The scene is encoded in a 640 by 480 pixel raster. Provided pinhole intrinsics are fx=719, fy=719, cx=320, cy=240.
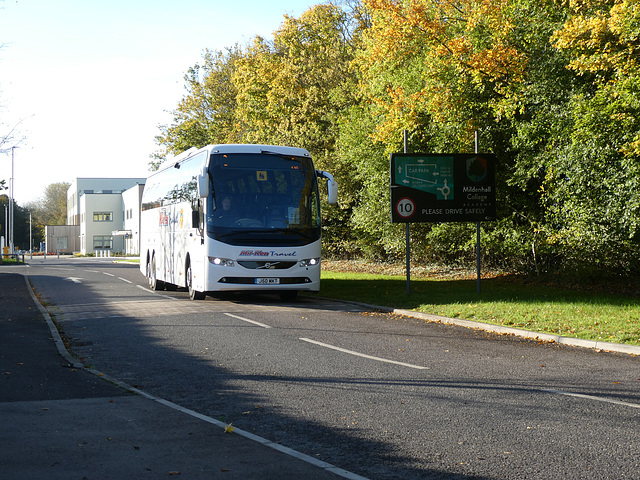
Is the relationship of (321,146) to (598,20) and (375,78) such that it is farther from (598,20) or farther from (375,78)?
(598,20)

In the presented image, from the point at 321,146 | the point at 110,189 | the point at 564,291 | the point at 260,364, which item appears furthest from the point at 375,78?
the point at 110,189

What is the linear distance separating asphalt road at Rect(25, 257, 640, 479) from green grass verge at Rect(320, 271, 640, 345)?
101 cm

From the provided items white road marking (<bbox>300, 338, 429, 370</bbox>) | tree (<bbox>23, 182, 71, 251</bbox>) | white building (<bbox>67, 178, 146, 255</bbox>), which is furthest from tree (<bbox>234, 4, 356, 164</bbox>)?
tree (<bbox>23, 182, 71, 251</bbox>)

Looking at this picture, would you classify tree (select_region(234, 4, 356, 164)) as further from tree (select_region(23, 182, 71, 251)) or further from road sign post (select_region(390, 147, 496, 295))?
tree (select_region(23, 182, 71, 251))

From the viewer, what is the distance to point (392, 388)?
7867 millimetres

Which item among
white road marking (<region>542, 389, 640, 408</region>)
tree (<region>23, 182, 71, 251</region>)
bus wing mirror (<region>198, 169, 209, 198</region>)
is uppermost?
tree (<region>23, 182, 71, 251</region>)

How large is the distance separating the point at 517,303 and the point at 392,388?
8930 mm

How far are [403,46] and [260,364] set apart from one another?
643 inches

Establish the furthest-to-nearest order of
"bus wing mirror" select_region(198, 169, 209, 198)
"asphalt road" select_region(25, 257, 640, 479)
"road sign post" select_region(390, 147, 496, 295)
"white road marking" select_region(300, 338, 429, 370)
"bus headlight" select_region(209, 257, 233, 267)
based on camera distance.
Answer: "road sign post" select_region(390, 147, 496, 295) < "bus headlight" select_region(209, 257, 233, 267) < "bus wing mirror" select_region(198, 169, 209, 198) < "white road marking" select_region(300, 338, 429, 370) < "asphalt road" select_region(25, 257, 640, 479)

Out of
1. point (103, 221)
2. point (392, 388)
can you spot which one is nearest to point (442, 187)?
point (392, 388)

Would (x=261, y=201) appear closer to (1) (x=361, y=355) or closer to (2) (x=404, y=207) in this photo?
(2) (x=404, y=207)

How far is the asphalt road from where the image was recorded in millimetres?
5367

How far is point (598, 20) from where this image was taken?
49.8 ft

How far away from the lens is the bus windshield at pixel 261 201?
55.6 feet
